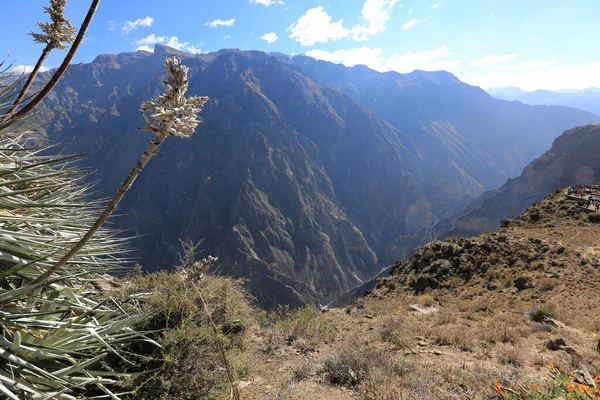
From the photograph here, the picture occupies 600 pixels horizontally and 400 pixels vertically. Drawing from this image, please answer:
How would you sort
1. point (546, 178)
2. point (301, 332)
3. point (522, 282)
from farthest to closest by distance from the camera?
point (546, 178) → point (522, 282) → point (301, 332)

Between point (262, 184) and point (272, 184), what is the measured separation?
4.51m

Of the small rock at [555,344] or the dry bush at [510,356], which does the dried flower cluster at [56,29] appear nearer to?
the dry bush at [510,356]

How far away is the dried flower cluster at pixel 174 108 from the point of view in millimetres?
1390

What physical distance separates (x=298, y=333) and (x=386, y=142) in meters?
197

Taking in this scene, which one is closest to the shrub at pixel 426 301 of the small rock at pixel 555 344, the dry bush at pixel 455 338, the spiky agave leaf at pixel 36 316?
the dry bush at pixel 455 338

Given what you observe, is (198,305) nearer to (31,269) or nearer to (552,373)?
(31,269)

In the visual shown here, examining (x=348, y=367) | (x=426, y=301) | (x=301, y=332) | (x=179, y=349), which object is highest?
(x=179, y=349)

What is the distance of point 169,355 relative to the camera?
10.6ft

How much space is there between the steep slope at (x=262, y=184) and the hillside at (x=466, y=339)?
7360 centimetres

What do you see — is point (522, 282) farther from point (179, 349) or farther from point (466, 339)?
point (179, 349)

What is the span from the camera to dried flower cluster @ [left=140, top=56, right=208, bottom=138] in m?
1.39

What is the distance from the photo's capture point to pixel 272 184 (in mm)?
133750

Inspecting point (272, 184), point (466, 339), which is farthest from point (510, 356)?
point (272, 184)

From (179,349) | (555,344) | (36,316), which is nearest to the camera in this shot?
(36,316)
